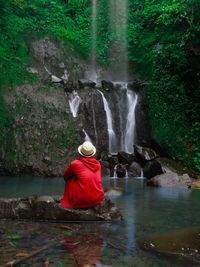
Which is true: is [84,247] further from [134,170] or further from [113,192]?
[134,170]

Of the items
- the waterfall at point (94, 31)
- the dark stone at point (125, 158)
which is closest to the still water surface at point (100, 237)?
the dark stone at point (125, 158)

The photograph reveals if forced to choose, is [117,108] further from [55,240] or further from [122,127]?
[55,240]

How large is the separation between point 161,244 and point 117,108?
13.7m

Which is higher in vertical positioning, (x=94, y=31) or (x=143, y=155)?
(x=94, y=31)

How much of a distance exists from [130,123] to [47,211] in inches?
485

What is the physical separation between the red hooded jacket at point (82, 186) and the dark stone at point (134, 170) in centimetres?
846

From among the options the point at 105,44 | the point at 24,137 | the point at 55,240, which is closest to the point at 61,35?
the point at 105,44

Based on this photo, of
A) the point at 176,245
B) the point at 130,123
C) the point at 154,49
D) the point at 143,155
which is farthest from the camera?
the point at 154,49

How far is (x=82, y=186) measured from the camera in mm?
4879

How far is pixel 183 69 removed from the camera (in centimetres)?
1562

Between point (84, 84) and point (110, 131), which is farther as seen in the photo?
point (84, 84)

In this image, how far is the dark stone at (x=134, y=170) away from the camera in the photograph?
13.3 metres

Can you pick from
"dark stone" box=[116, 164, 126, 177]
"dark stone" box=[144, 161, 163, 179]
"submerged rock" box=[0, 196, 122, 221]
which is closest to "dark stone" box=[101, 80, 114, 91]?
"dark stone" box=[116, 164, 126, 177]

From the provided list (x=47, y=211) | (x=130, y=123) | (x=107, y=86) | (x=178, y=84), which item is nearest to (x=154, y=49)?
(x=178, y=84)
